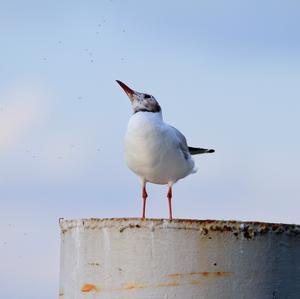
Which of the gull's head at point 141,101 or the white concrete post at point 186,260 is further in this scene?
the gull's head at point 141,101

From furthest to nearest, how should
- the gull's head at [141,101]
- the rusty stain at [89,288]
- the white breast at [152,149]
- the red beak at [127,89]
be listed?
the red beak at [127,89], the gull's head at [141,101], the white breast at [152,149], the rusty stain at [89,288]

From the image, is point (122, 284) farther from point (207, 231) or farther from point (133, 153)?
point (133, 153)

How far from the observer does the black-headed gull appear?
10664 millimetres

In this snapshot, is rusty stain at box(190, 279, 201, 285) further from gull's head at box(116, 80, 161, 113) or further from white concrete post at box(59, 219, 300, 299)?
gull's head at box(116, 80, 161, 113)

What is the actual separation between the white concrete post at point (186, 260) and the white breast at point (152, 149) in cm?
390

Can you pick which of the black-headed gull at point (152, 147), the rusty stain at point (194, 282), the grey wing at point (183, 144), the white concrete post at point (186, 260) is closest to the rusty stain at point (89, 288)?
the white concrete post at point (186, 260)

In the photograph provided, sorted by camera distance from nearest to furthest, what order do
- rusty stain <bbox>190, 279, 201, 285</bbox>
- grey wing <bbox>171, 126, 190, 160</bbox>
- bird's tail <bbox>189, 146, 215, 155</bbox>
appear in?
1. rusty stain <bbox>190, 279, 201, 285</bbox>
2. grey wing <bbox>171, 126, 190, 160</bbox>
3. bird's tail <bbox>189, 146, 215, 155</bbox>

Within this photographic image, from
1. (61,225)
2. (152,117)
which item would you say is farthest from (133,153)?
(61,225)

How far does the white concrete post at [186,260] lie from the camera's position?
644cm

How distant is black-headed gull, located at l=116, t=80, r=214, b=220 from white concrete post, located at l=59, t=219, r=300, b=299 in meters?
3.92

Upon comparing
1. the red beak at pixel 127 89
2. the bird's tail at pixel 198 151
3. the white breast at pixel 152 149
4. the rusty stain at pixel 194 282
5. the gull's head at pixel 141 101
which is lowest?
the rusty stain at pixel 194 282

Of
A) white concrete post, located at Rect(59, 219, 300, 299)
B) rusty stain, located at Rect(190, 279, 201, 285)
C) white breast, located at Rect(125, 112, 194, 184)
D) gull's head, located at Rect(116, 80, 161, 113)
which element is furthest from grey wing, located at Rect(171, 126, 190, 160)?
rusty stain, located at Rect(190, 279, 201, 285)

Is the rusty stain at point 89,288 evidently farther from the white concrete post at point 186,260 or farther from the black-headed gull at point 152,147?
the black-headed gull at point 152,147

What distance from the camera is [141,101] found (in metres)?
11.8
